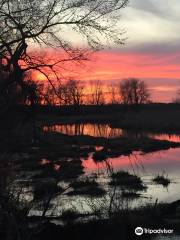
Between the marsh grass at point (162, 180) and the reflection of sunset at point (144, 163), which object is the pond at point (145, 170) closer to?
the reflection of sunset at point (144, 163)

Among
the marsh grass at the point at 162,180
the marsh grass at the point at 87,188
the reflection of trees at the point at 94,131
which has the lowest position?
the reflection of trees at the point at 94,131

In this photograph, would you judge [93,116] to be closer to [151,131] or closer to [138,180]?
[151,131]

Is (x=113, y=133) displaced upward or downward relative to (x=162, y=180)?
downward

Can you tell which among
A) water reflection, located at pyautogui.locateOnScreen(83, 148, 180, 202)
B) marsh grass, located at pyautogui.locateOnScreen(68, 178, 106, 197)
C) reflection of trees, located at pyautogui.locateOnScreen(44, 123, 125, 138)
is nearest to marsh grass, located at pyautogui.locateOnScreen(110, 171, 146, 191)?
water reflection, located at pyautogui.locateOnScreen(83, 148, 180, 202)

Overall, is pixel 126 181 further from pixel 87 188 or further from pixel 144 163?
pixel 144 163

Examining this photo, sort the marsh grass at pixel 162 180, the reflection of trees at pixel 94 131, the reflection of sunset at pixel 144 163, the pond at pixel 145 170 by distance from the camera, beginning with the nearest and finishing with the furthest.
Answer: the pond at pixel 145 170, the marsh grass at pixel 162 180, the reflection of sunset at pixel 144 163, the reflection of trees at pixel 94 131

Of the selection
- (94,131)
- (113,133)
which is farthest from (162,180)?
(94,131)

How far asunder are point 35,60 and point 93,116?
73688mm

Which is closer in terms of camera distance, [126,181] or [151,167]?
[126,181]

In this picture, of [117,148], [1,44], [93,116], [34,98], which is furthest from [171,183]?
[93,116]

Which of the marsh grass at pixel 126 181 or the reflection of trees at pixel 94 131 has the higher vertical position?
the marsh grass at pixel 126 181

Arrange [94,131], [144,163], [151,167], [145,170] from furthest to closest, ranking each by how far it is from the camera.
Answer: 1. [94,131]
2. [144,163]
3. [151,167]
4. [145,170]

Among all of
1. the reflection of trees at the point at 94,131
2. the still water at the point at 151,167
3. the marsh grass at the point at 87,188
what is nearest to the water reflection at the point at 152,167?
the still water at the point at 151,167

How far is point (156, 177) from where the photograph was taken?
21344 millimetres
